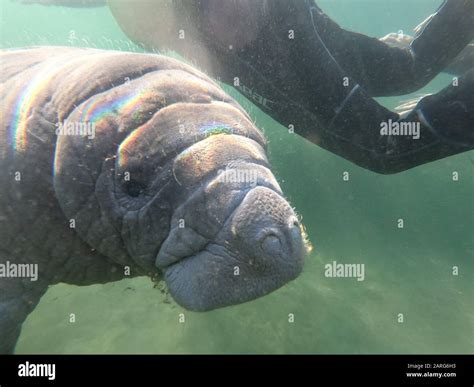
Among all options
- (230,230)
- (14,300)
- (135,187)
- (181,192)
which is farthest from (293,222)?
(14,300)

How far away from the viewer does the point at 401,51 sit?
5.52 metres

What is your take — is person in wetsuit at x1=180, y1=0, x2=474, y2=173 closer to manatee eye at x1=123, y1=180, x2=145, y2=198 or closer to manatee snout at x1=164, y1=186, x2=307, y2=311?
manatee eye at x1=123, y1=180, x2=145, y2=198

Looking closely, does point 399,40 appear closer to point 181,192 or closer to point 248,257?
point 181,192

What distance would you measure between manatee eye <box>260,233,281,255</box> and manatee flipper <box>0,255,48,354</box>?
2033 millimetres

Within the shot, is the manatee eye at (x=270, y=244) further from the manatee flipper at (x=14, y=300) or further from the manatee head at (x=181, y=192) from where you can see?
the manatee flipper at (x=14, y=300)

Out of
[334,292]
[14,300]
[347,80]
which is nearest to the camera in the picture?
[14,300]

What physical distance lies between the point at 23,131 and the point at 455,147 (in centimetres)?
481

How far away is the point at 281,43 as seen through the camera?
456cm

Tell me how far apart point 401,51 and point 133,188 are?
5216 millimetres

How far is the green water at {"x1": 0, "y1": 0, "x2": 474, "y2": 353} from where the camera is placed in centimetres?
615

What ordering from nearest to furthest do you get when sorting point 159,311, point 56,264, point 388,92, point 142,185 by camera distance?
1. point 142,185
2. point 56,264
3. point 388,92
4. point 159,311

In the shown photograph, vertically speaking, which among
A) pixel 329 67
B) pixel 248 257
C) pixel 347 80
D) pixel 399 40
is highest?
pixel 399 40

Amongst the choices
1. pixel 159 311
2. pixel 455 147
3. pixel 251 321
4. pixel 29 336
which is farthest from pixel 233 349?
pixel 455 147
